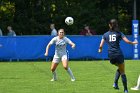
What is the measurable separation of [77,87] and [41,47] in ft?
44.5

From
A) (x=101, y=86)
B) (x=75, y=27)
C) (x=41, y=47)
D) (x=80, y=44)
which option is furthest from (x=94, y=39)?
(x=101, y=86)

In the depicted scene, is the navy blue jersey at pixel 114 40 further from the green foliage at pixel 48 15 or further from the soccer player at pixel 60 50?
the green foliage at pixel 48 15

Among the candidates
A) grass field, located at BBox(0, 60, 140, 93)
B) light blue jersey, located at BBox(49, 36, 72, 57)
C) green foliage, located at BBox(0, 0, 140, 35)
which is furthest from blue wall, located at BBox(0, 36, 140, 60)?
light blue jersey, located at BBox(49, 36, 72, 57)

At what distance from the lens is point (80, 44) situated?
96.3 ft

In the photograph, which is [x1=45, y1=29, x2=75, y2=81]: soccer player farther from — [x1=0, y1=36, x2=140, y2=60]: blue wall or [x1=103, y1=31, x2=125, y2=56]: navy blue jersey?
[x1=0, y1=36, x2=140, y2=60]: blue wall

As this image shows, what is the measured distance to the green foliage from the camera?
3856cm

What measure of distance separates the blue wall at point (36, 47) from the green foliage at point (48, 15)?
888 cm

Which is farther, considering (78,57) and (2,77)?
(78,57)

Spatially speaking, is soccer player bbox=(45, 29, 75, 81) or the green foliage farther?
the green foliage

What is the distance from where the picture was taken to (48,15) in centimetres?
3928

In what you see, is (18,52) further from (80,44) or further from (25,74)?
(25,74)

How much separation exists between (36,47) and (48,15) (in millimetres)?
10719

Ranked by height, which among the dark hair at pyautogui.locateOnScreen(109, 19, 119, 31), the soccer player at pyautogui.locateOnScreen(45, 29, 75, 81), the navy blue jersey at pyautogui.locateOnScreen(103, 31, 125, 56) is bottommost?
the soccer player at pyautogui.locateOnScreen(45, 29, 75, 81)

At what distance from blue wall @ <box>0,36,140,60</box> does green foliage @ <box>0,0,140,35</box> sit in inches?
350
